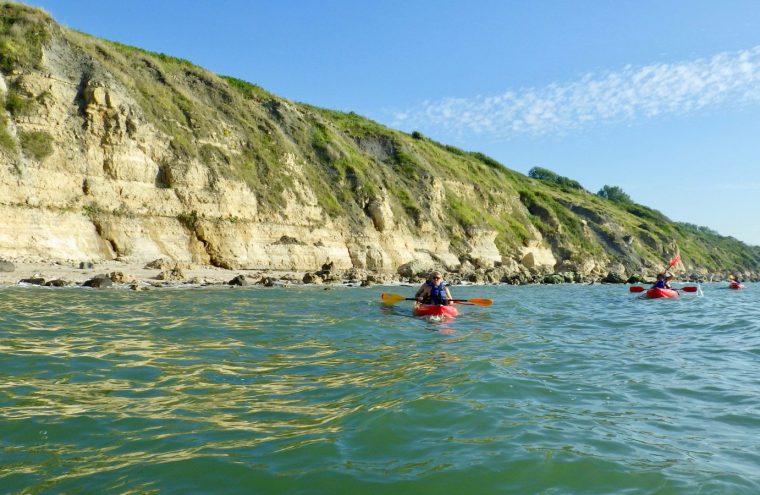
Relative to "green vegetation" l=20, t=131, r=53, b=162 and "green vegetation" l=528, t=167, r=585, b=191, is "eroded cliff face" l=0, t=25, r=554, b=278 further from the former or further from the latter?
"green vegetation" l=528, t=167, r=585, b=191

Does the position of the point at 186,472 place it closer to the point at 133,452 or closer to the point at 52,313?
the point at 133,452

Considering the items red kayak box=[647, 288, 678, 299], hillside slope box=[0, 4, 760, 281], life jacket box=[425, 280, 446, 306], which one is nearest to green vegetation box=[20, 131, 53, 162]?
hillside slope box=[0, 4, 760, 281]

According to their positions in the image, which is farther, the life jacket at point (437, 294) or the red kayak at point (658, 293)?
the red kayak at point (658, 293)

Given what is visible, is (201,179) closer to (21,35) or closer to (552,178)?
(21,35)

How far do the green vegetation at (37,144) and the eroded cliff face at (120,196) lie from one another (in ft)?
0.49

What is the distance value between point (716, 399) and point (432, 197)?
48231 millimetres

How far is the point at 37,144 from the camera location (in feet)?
86.3

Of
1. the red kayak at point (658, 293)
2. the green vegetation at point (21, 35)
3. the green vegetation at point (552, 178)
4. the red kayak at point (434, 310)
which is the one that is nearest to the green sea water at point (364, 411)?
the red kayak at point (434, 310)

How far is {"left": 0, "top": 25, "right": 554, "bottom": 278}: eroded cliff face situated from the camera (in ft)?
81.5

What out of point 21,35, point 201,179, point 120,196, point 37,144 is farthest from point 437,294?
point 21,35

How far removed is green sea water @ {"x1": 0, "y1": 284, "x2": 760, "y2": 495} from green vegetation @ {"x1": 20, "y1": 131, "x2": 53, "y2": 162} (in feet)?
60.0

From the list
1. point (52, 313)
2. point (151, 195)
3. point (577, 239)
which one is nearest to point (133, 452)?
point (52, 313)

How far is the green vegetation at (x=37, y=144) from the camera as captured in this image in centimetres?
2589

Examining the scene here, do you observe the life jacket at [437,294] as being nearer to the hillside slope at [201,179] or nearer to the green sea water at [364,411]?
the green sea water at [364,411]
